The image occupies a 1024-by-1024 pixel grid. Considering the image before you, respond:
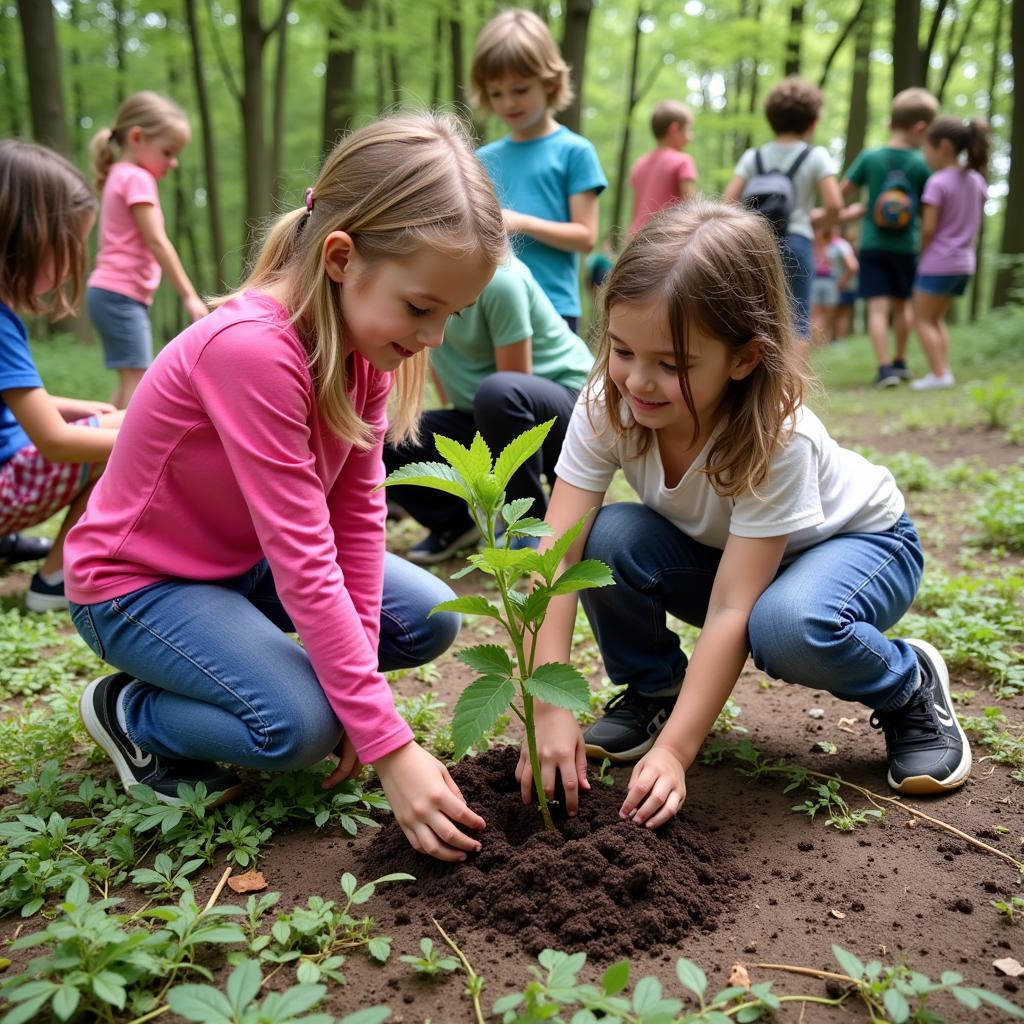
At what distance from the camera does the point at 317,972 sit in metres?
1.49

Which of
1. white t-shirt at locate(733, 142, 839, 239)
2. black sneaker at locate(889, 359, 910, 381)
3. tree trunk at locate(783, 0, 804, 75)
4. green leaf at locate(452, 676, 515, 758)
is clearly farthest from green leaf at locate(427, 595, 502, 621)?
tree trunk at locate(783, 0, 804, 75)

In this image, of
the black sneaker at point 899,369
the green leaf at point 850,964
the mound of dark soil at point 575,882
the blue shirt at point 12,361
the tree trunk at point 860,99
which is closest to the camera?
the green leaf at point 850,964

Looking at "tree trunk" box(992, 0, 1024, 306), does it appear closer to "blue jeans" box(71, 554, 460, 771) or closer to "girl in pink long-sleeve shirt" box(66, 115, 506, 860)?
"girl in pink long-sleeve shirt" box(66, 115, 506, 860)

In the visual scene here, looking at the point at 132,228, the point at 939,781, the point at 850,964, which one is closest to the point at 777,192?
the point at 132,228

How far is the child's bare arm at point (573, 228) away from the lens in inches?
163

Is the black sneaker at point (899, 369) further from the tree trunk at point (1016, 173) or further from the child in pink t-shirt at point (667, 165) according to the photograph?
the child in pink t-shirt at point (667, 165)

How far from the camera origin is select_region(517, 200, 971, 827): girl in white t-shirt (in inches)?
77.6

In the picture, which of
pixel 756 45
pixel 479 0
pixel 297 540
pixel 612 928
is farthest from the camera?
pixel 756 45

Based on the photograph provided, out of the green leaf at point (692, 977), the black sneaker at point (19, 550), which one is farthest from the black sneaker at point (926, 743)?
the black sneaker at point (19, 550)

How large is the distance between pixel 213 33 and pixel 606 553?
594 inches

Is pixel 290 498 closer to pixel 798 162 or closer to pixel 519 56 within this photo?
pixel 519 56

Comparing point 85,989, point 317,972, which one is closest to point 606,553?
point 317,972

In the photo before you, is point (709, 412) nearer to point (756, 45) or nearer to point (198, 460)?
point (198, 460)

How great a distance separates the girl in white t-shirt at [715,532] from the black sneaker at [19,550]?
2.90 meters
